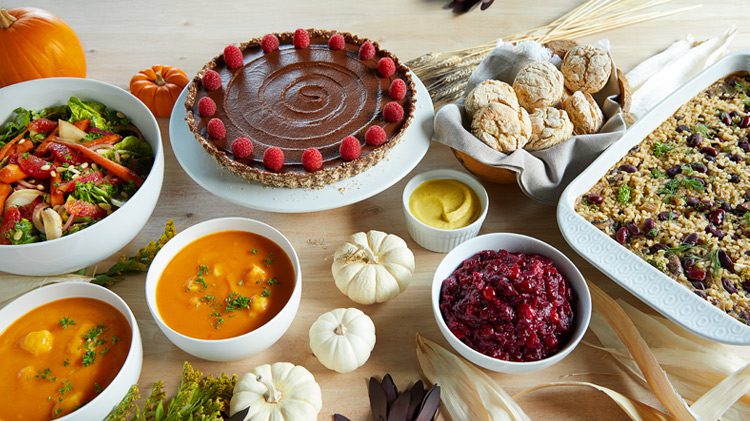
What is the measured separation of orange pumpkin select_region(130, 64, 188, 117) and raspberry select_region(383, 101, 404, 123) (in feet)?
3.53

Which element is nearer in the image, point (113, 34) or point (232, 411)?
point (232, 411)

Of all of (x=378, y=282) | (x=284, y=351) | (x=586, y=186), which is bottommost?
(x=284, y=351)

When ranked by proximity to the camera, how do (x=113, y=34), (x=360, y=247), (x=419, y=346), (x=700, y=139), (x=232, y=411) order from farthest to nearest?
(x=113, y=34) < (x=700, y=139) < (x=360, y=247) < (x=419, y=346) < (x=232, y=411)

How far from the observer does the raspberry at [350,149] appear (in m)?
2.34

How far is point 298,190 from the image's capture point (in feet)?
7.84

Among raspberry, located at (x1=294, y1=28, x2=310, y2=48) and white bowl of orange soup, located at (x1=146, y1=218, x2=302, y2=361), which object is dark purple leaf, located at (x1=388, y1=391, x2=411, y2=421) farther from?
raspberry, located at (x1=294, y1=28, x2=310, y2=48)

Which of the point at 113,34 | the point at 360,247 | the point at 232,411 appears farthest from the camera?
the point at 113,34

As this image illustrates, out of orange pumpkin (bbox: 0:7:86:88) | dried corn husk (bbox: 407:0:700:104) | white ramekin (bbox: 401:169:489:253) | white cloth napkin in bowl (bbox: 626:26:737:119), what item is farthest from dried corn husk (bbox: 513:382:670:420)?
orange pumpkin (bbox: 0:7:86:88)

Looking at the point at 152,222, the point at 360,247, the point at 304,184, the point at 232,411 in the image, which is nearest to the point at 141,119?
the point at 152,222

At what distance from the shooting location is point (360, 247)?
226 cm

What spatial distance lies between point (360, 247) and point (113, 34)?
7.16 feet

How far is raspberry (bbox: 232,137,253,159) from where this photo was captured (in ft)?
7.65

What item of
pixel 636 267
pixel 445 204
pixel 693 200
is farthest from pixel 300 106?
pixel 693 200

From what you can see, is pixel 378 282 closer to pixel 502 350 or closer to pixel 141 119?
pixel 502 350
